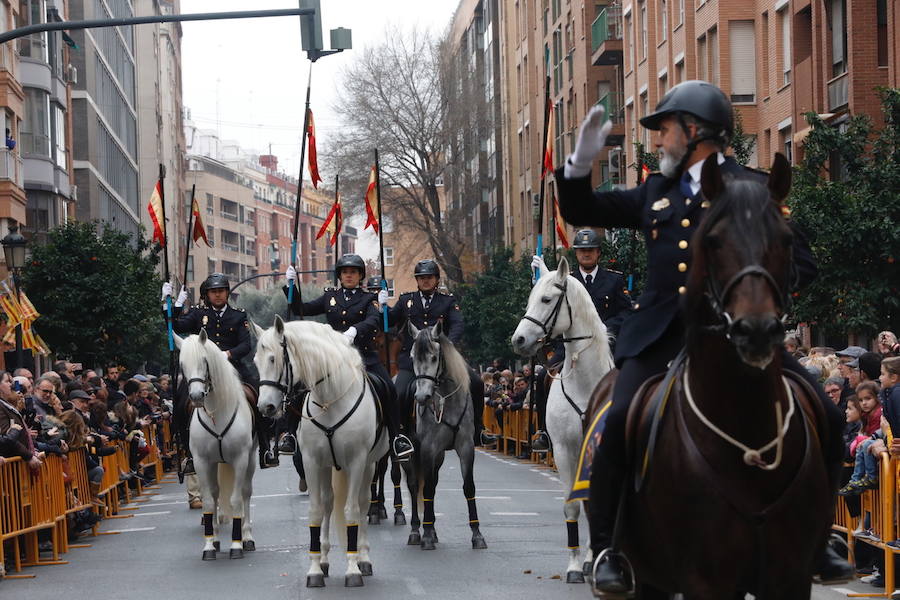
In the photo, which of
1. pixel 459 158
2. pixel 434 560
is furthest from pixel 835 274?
pixel 459 158

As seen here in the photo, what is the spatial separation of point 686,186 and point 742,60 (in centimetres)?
3615

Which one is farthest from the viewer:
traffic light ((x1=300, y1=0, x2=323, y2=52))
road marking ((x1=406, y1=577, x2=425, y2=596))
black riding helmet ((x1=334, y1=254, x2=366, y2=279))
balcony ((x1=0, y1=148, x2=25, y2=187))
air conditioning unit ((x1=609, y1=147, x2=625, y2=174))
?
air conditioning unit ((x1=609, y1=147, x2=625, y2=174))

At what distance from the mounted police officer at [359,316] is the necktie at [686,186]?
840cm

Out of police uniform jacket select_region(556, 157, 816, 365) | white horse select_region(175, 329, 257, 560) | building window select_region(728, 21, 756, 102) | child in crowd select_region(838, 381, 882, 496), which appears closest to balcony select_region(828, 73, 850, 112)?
building window select_region(728, 21, 756, 102)

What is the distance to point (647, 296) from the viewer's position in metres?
6.84

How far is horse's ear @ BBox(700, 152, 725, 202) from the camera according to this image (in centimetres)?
584

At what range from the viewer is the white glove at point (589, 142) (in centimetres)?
631

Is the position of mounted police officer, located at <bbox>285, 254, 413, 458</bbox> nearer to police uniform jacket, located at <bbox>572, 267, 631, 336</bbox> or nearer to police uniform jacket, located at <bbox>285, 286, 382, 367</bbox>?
police uniform jacket, located at <bbox>285, 286, 382, 367</bbox>

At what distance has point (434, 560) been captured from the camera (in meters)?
14.4

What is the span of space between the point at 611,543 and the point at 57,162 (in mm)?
45600

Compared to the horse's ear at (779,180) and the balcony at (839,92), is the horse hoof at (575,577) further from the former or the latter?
the balcony at (839,92)

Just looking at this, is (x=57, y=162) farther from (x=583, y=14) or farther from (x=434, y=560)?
(x=434, y=560)

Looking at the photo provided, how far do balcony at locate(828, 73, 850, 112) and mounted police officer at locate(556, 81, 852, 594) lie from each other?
26.2 metres

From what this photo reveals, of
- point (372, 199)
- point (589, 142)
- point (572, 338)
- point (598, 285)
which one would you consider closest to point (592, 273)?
point (598, 285)
